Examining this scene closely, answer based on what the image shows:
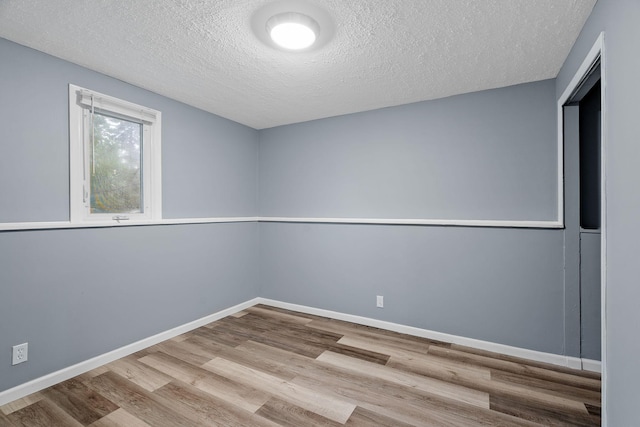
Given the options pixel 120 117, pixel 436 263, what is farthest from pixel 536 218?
pixel 120 117

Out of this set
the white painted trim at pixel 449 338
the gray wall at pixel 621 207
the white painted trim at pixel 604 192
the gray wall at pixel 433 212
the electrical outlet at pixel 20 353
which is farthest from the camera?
the gray wall at pixel 433 212

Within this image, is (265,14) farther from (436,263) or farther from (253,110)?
(436,263)

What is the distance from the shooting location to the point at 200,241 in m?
3.17

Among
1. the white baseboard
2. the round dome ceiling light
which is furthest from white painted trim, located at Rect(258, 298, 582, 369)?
the round dome ceiling light

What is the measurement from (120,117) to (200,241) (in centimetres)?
138

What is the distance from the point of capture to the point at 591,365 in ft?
7.40

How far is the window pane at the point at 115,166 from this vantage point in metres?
2.38

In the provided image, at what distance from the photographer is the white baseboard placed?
1980 millimetres

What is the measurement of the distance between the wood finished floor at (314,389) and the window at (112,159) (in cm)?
125

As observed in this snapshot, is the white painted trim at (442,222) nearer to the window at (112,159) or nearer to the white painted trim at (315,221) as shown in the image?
the white painted trim at (315,221)

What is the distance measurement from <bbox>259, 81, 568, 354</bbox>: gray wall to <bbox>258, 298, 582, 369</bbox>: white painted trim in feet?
0.19

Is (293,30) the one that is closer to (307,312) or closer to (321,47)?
(321,47)

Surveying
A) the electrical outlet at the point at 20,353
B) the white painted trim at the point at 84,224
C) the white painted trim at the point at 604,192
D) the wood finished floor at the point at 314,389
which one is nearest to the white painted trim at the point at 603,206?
the white painted trim at the point at 604,192

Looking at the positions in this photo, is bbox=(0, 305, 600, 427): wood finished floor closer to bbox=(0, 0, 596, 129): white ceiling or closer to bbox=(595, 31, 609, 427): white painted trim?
bbox=(595, 31, 609, 427): white painted trim
